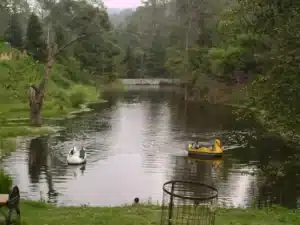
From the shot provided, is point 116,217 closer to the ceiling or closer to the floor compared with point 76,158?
closer to the ceiling

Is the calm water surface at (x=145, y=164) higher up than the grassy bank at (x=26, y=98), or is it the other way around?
the grassy bank at (x=26, y=98)

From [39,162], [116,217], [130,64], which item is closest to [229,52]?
[39,162]

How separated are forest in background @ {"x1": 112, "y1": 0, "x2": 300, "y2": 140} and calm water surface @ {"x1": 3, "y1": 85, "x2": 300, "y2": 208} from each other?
2.89m

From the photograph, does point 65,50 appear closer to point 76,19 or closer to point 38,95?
point 76,19

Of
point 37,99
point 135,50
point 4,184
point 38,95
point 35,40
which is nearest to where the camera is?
point 4,184

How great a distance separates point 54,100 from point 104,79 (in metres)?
40.5

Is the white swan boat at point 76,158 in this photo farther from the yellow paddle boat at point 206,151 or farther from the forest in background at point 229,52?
the forest in background at point 229,52

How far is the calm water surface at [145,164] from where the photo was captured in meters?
20.0

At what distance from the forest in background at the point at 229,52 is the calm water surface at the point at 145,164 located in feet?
9.49

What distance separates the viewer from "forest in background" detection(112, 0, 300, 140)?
37.9ft

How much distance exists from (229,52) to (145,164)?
1624 inches

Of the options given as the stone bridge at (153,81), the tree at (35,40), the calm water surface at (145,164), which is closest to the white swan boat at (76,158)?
the calm water surface at (145,164)

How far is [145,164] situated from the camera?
25953 millimetres

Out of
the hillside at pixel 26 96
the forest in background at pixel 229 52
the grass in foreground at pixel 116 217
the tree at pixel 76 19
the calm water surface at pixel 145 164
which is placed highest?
the tree at pixel 76 19
